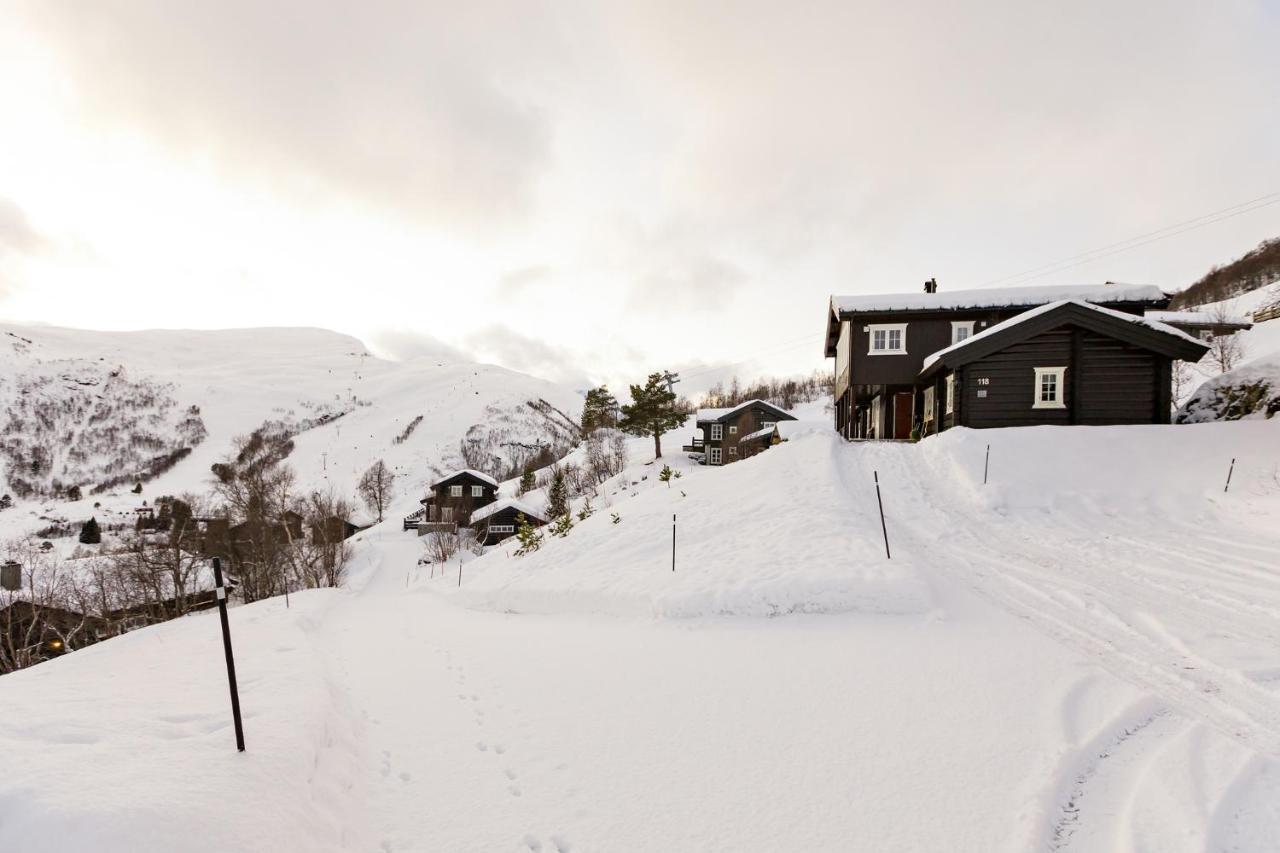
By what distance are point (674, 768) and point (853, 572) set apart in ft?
17.9

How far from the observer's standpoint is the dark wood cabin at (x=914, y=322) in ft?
80.2

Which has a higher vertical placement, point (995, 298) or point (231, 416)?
point (995, 298)

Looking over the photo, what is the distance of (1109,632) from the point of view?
613 centimetres

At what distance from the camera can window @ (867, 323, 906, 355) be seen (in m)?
25.8

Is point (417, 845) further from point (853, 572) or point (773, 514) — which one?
point (773, 514)

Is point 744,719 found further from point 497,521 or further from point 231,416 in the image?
point 231,416

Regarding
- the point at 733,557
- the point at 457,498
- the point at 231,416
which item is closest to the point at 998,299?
the point at 733,557

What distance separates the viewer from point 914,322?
25719 millimetres

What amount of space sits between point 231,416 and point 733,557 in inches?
5645

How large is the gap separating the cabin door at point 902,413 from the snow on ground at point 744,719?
51.8 ft

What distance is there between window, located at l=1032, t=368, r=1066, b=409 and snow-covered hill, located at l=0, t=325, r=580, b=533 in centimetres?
7811

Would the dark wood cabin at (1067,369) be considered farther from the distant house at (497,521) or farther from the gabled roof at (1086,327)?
the distant house at (497,521)

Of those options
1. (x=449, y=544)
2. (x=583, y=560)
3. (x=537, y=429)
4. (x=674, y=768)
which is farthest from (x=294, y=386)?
(x=674, y=768)

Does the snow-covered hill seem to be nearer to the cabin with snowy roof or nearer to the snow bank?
the snow bank
